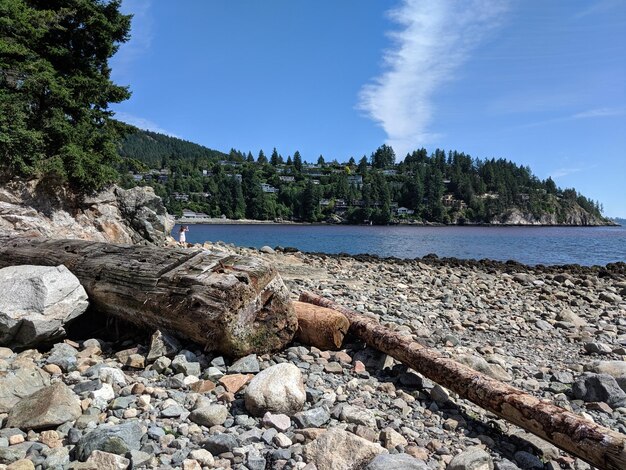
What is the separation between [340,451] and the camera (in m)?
3.70

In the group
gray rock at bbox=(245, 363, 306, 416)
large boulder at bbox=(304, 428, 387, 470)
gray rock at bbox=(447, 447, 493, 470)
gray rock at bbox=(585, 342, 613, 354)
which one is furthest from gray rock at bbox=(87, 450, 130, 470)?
gray rock at bbox=(585, 342, 613, 354)

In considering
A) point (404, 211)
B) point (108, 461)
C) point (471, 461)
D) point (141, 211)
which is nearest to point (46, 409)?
point (108, 461)

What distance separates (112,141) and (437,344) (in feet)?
49.1

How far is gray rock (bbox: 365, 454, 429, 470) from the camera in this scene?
3449mm

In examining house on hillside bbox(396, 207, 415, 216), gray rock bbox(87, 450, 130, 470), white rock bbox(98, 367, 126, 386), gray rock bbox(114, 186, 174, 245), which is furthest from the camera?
house on hillside bbox(396, 207, 415, 216)

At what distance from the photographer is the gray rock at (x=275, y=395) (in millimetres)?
4492

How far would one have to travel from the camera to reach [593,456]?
3764 millimetres

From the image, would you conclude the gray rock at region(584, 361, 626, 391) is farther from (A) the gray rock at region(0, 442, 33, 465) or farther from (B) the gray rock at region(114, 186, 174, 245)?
(B) the gray rock at region(114, 186, 174, 245)

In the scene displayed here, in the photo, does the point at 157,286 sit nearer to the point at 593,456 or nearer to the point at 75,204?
the point at 593,456

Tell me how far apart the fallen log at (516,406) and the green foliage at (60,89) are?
13.0 meters

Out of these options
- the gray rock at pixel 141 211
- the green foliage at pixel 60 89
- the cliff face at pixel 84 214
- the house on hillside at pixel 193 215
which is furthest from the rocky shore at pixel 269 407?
the house on hillside at pixel 193 215

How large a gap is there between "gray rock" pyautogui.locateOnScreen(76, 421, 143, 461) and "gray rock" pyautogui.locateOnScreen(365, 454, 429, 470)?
2.10 metres

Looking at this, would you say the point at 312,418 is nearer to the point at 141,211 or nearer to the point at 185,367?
the point at 185,367

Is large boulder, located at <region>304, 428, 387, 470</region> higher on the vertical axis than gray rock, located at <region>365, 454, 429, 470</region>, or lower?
lower
